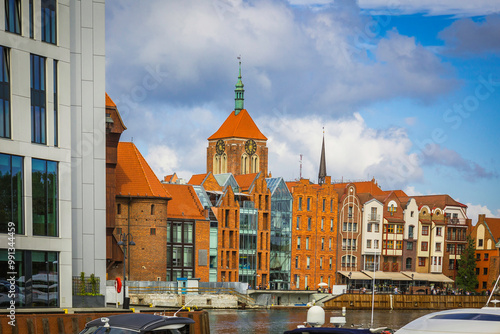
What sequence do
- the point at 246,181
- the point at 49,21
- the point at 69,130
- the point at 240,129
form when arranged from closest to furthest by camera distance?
1. the point at 49,21
2. the point at 69,130
3. the point at 246,181
4. the point at 240,129

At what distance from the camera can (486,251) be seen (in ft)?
415

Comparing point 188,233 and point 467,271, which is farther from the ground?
point 467,271

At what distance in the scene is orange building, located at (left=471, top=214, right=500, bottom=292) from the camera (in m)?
124

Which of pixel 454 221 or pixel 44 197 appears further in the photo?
pixel 454 221

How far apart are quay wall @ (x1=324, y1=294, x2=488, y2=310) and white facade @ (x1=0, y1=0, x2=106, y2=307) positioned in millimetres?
49874

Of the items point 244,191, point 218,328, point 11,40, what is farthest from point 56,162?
point 244,191

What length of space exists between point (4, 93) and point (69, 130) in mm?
4886

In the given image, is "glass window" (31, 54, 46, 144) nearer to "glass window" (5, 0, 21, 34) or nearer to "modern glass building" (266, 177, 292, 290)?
"glass window" (5, 0, 21, 34)

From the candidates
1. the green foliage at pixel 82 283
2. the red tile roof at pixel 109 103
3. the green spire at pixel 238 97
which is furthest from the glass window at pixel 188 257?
the green spire at pixel 238 97

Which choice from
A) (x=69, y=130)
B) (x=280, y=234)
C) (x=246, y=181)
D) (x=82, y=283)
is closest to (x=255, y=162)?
(x=246, y=181)

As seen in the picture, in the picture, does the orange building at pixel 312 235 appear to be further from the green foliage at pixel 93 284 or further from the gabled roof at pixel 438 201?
the green foliage at pixel 93 284

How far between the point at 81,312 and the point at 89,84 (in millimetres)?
16096

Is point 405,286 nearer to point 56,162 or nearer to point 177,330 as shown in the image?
point 56,162

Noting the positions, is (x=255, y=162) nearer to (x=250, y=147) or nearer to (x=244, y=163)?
(x=244, y=163)
